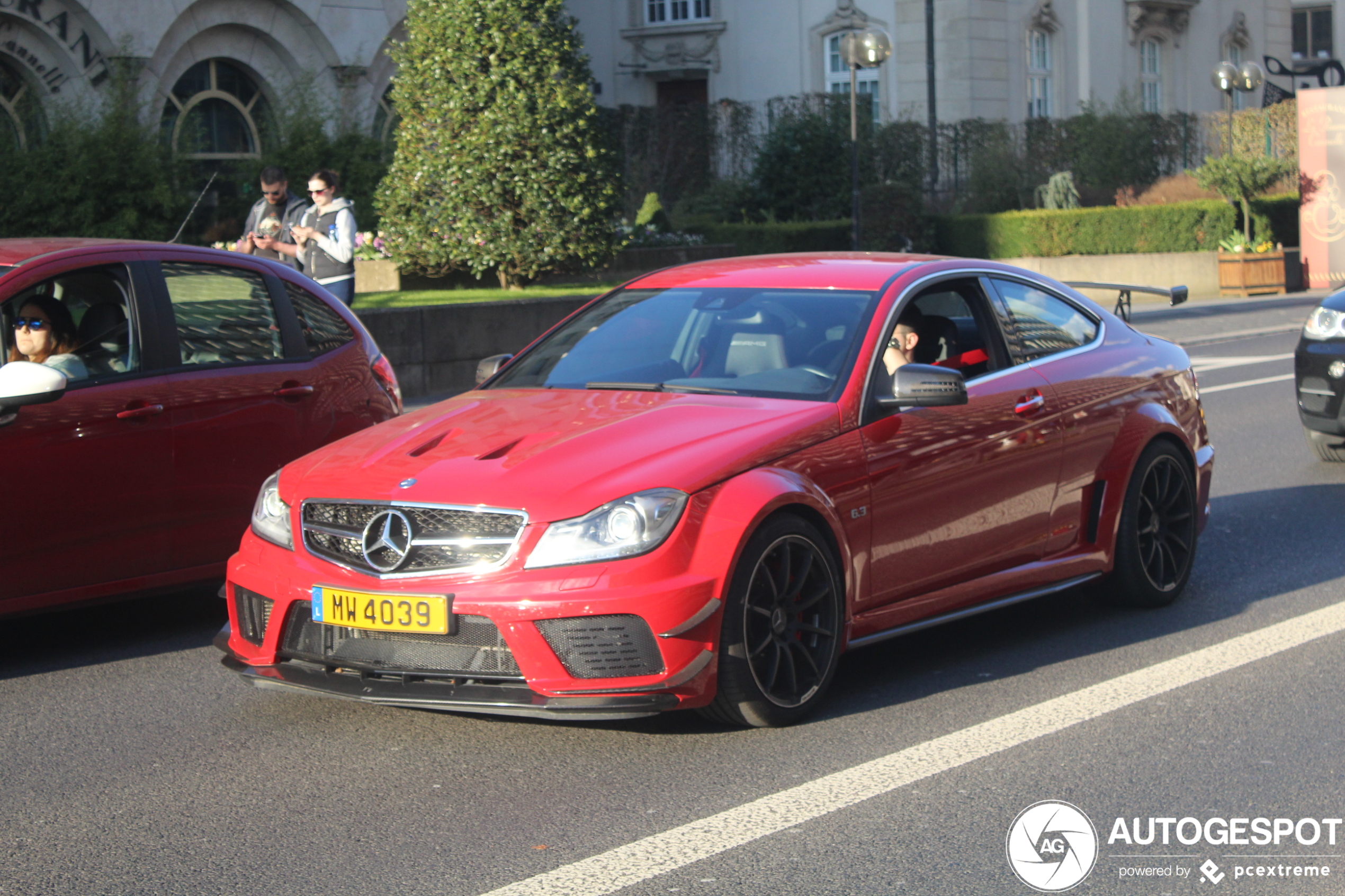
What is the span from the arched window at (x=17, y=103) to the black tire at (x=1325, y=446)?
1990 cm

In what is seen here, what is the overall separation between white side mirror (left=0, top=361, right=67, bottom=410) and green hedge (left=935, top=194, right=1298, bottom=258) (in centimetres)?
2432

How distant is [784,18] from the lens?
4272cm

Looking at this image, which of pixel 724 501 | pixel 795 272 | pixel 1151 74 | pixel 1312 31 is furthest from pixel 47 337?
pixel 1312 31

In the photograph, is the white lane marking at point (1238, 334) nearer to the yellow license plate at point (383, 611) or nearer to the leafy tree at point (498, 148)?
the leafy tree at point (498, 148)

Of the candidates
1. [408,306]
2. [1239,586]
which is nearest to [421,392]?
[408,306]

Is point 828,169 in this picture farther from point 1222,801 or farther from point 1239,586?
point 1222,801

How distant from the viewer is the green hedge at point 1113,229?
95.2ft

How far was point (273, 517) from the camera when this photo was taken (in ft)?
17.6

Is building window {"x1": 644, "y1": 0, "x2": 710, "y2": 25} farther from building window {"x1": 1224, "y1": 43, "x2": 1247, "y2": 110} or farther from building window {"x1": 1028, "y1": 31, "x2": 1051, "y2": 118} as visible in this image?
building window {"x1": 1224, "y1": 43, "x2": 1247, "y2": 110}

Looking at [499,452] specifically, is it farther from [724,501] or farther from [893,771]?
[893,771]

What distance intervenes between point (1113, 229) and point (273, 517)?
1015 inches

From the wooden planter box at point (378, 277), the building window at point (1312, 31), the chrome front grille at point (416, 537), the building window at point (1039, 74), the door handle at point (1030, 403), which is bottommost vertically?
the chrome front grille at point (416, 537)

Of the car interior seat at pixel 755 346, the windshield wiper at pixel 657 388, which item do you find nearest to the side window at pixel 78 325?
the windshield wiper at pixel 657 388

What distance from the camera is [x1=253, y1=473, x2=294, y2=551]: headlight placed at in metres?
5.24
